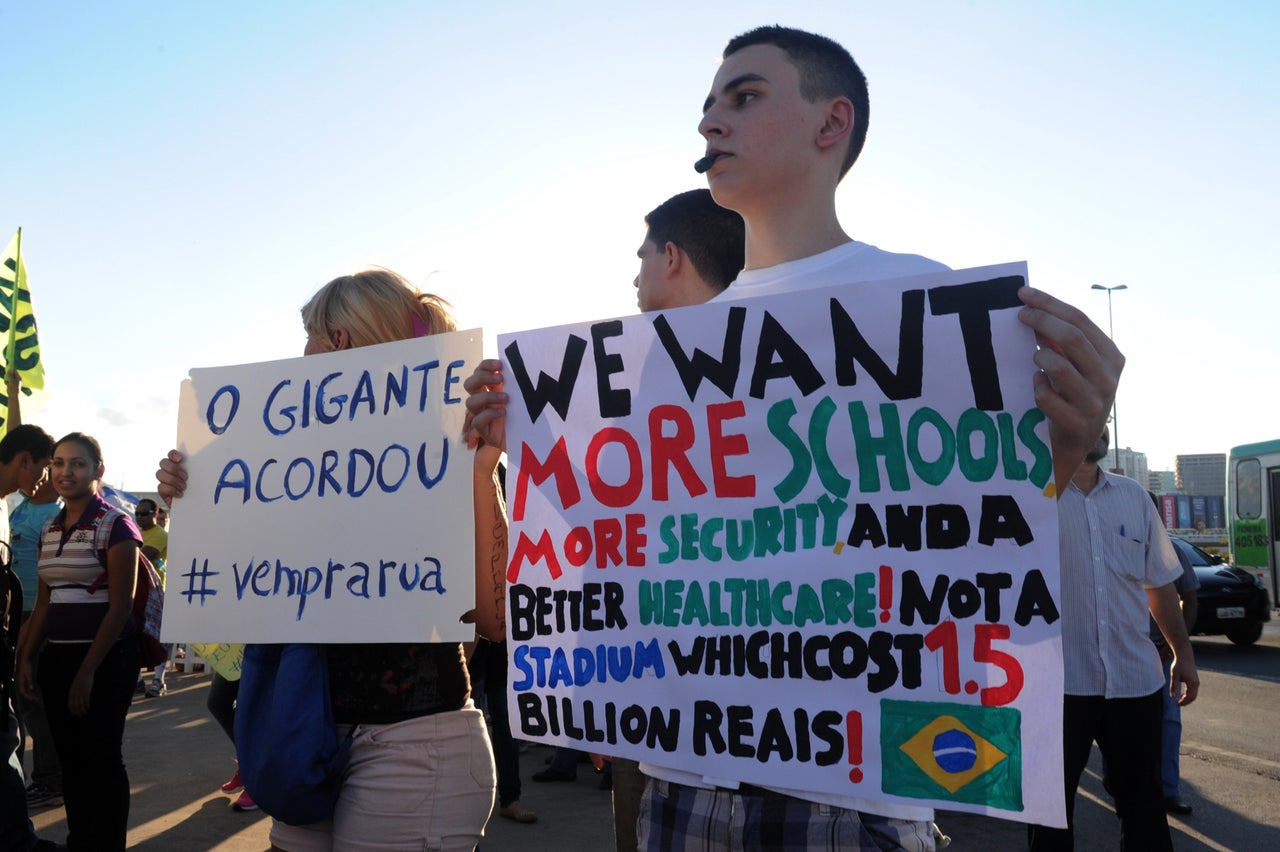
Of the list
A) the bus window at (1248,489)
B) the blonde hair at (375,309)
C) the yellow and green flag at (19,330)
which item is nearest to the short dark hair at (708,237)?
the blonde hair at (375,309)

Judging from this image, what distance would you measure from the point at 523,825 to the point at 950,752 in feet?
14.8

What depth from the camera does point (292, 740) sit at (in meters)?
2.13

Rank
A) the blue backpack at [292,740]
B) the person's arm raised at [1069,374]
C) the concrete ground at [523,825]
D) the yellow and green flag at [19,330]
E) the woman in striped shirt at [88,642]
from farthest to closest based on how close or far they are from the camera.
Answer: the yellow and green flag at [19,330]
the concrete ground at [523,825]
the woman in striped shirt at [88,642]
the blue backpack at [292,740]
the person's arm raised at [1069,374]

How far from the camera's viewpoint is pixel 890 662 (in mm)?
1686

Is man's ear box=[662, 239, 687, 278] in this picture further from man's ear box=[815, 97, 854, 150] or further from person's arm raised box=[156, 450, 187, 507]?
person's arm raised box=[156, 450, 187, 507]

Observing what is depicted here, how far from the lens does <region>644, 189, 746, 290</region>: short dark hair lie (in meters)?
3.00

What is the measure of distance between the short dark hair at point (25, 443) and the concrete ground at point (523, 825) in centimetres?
205

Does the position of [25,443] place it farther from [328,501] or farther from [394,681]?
[394,681]

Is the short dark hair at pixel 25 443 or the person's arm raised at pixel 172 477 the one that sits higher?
the short dark hair at pixel 25 443

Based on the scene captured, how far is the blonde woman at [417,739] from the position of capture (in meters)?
2.18

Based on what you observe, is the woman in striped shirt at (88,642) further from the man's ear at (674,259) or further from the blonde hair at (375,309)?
the man's ear at (674,259)

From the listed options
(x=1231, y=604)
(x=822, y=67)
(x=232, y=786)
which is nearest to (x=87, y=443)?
(x=232, y=786)

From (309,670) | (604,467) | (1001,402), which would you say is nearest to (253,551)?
(309,670)

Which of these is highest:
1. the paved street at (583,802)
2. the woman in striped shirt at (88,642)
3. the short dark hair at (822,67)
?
the short dark hair at (822,67)
